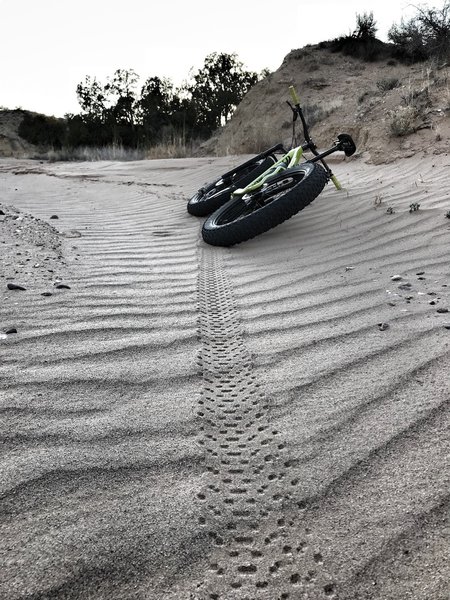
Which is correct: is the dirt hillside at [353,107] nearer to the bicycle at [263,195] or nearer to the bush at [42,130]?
the bicycle at [263,195]

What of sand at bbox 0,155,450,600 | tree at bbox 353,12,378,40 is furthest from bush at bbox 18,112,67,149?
sand at bbox 0,155,450,600

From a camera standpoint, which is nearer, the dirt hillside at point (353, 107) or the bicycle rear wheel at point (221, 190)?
the bicycle rear wheel at point (221, 190)

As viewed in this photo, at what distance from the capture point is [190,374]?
2092 mm

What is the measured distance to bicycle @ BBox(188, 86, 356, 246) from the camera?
13.7 feet

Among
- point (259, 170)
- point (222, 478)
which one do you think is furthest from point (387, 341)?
point (259, 170)

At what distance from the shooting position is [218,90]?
20.7 meters

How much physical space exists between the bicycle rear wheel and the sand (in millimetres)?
2118

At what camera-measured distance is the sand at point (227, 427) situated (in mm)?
1190

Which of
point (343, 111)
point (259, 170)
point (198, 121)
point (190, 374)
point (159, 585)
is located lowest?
point (159, 585)

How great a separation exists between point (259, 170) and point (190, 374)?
13.5ft

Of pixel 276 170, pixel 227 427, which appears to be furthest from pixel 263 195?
pixel 227 427

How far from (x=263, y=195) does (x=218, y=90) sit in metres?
17.8

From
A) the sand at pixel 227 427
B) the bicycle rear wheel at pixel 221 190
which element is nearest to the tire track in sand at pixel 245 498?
the sand at pixel 227 427

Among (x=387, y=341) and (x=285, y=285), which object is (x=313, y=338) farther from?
(x=285, y=285)
